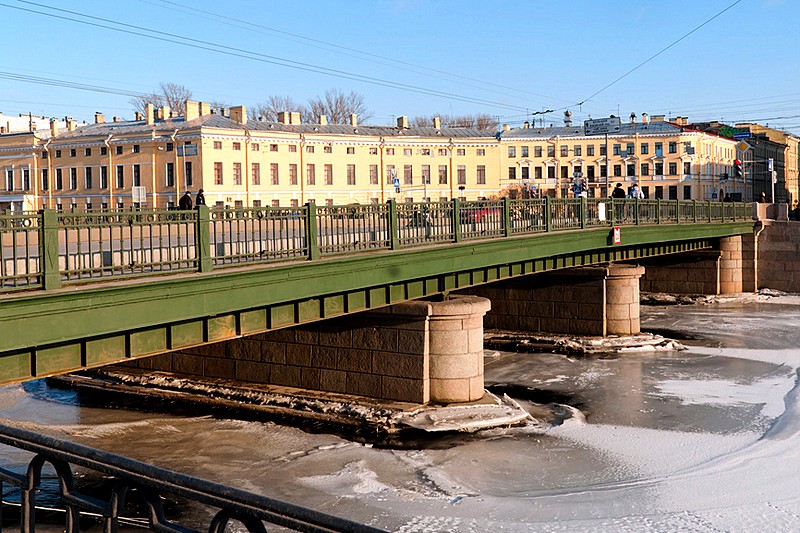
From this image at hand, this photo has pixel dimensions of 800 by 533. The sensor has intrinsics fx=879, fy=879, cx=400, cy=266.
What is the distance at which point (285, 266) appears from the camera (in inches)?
574

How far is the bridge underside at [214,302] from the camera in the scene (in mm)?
10789

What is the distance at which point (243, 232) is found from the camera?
15.3 metres

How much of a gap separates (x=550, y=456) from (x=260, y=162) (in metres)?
50.9

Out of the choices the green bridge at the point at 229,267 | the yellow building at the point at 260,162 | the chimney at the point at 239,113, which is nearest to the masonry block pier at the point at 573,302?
the green bridge at the point at 229,267

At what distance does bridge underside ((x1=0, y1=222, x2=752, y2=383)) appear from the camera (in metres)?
10.8

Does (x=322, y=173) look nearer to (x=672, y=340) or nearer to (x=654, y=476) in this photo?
(x=672, y=340)

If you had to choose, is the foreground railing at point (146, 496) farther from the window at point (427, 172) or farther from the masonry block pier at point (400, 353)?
the window at point (427, 172)

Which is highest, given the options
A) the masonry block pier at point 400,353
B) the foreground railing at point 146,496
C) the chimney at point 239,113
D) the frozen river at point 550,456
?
the chimney at point 239,113

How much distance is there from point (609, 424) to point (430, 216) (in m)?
6.03

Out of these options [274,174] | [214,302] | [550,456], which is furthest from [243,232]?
[274,174]

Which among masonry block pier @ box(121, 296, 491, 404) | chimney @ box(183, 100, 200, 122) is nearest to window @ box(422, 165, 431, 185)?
chimney @ box(183, 100, 200, 122)

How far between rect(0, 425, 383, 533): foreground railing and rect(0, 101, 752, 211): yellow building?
48211 millimetres

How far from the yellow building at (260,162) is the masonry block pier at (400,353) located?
3164cm

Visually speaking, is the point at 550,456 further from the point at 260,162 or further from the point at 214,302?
the point at 260,162
